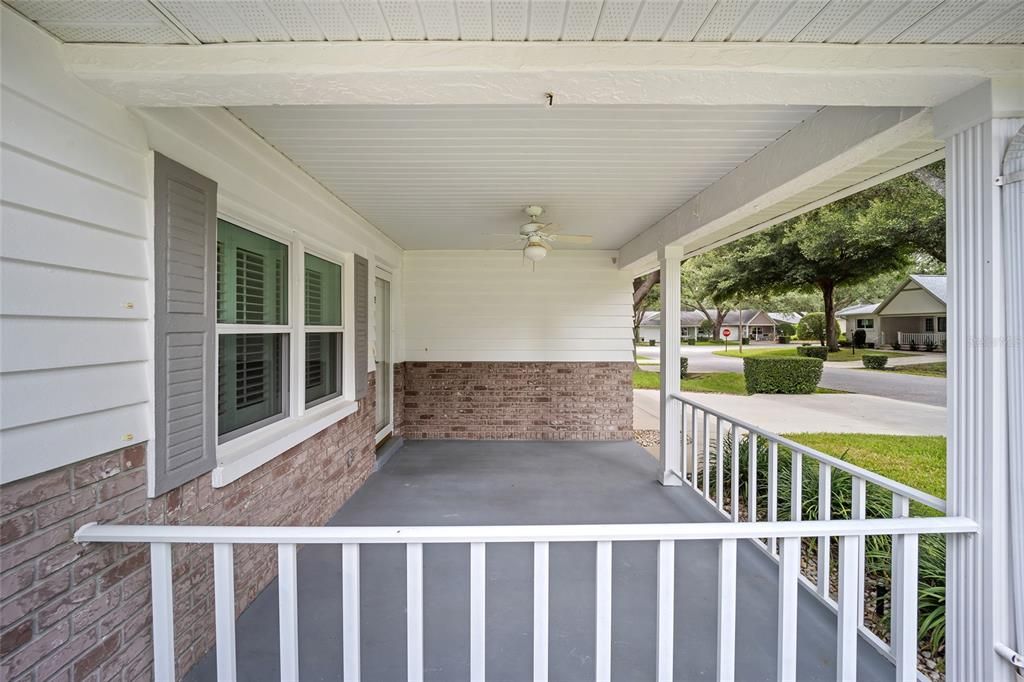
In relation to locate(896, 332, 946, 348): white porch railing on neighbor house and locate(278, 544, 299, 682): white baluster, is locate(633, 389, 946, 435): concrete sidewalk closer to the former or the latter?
locate(278, 544, 299, 682): white baluster

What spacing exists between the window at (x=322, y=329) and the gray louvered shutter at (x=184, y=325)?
131 centimetres

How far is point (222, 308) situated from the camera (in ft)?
8.27

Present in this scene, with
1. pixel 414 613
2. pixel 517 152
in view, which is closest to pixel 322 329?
pixel 517 152

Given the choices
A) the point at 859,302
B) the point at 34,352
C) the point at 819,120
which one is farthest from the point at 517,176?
the point at 859,302

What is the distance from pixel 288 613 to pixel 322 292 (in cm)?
283

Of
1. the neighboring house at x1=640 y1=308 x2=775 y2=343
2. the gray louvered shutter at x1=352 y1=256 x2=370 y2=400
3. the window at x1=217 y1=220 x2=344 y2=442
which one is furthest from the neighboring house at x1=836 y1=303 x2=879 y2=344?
the window at x1=217 y1=220 x2=344 y2=442

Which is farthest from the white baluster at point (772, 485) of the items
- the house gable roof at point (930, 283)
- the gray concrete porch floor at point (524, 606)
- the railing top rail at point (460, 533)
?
the house gable roof at point (930, 283)

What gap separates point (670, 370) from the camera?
15.6 feet

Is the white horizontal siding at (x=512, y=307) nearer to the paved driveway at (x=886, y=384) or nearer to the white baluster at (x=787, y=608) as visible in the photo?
the white baluster at (x=787, y=608)

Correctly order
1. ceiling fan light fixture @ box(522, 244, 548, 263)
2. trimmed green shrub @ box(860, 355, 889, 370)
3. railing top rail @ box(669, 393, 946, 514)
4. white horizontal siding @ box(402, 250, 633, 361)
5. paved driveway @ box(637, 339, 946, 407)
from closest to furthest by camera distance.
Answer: railing top rail @ box(669, 393, 946, 514) < ceiling fan light fixture @ box(522, 244, 548, 263) < white horizontal siding @ box(402, 250, 633, 361) < paved driveway @ box(637, 339, 946, 407) < trimmed green shrub @ box(860, 355, 889, 370)

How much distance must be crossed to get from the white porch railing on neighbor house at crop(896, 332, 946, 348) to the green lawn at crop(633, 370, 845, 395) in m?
14.7

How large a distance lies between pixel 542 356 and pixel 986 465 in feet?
16.5

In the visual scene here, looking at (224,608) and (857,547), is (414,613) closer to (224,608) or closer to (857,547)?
(224,608)

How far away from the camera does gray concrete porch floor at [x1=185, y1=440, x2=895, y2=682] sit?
2133 millimetres
